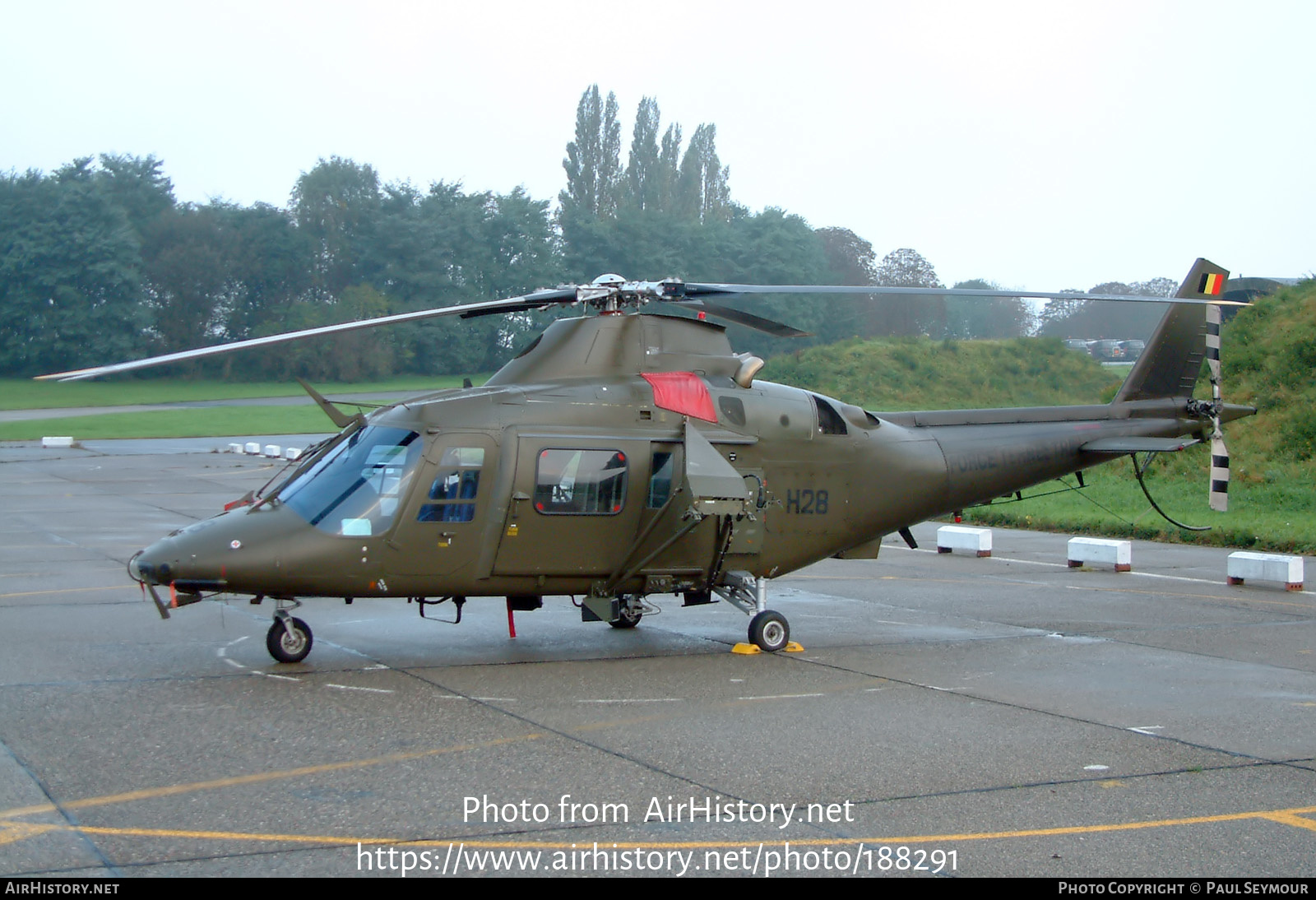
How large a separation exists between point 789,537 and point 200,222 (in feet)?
212

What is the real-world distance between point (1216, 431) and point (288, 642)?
1124 centimetres

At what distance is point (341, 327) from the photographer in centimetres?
940

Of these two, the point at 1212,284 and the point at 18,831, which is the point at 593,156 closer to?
the point at 1212,284

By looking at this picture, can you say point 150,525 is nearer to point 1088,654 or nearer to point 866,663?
point 866,663

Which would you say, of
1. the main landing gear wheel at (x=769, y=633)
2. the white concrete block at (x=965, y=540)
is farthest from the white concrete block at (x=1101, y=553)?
the main landing gear wheel at (x=769, y=633)

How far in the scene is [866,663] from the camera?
423 inches

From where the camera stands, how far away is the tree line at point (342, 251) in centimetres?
5147

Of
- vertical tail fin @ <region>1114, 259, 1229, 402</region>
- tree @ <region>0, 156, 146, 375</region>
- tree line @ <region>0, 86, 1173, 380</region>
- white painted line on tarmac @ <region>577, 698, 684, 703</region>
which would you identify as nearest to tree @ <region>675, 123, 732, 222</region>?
tree line @ <region>0, 86, 1173, 380</region>

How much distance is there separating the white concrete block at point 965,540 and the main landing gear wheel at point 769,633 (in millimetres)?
8848

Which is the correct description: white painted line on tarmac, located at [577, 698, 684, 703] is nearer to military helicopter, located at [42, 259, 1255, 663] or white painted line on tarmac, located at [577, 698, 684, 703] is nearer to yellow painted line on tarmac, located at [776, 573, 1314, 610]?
military helicopter, located at [42, 259, 1255, 663]

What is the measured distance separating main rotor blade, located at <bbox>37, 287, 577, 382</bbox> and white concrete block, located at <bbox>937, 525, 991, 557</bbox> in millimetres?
10419

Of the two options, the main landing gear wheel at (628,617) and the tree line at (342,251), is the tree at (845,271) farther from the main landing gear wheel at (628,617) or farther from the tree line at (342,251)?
the main landing gear wheel at (628,617)

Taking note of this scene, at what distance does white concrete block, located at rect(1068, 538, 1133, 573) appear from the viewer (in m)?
17.0

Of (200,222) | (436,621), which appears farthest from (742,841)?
(200,222)
